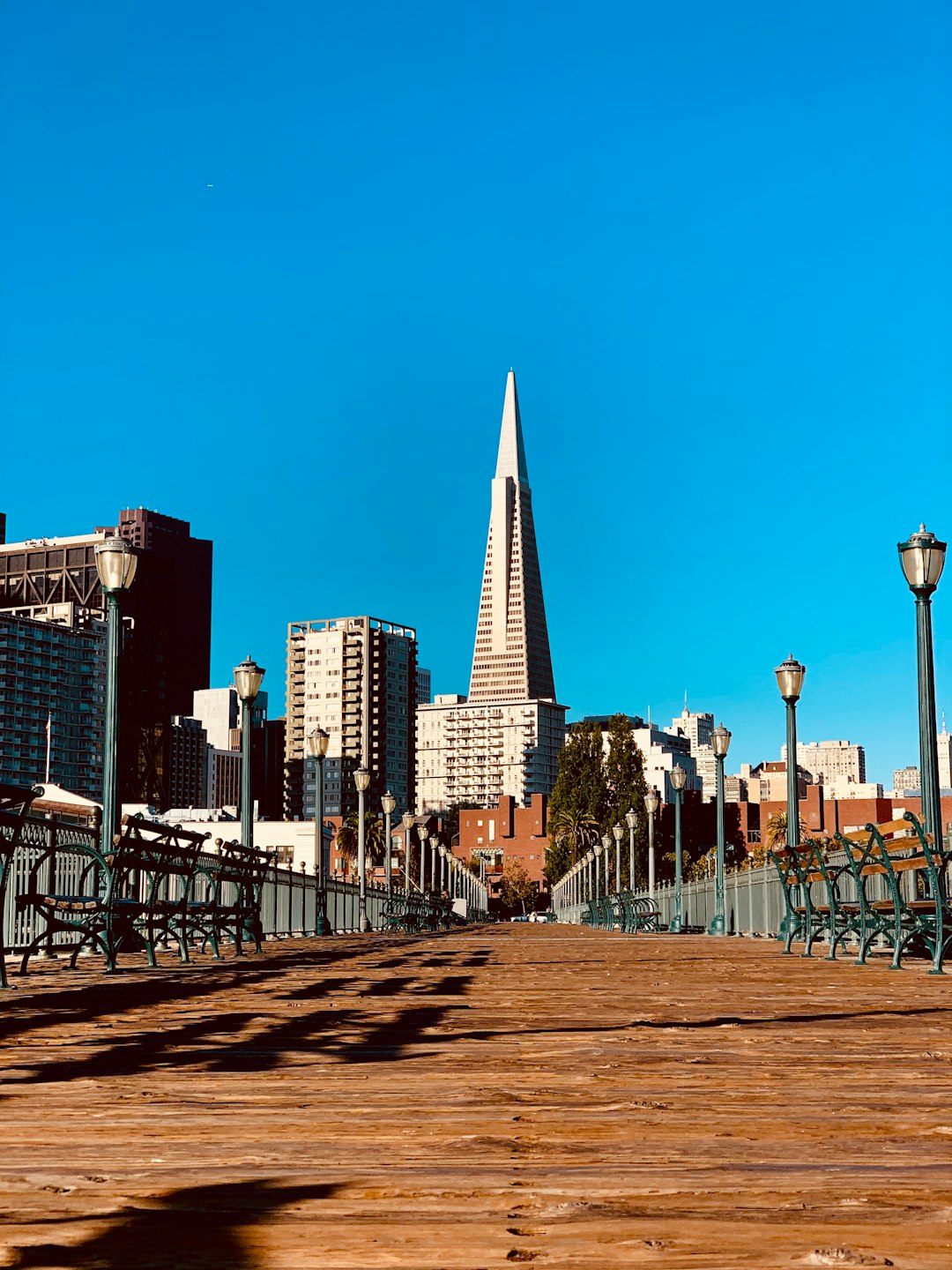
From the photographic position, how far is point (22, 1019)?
7.11 m

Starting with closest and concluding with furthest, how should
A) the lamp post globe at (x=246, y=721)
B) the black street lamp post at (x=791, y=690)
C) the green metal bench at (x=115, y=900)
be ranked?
the green metal bench at (x=115, y=900) < the lamp post globe at (x=246, y=721) < the black street lamp post at (x=791, y=690)

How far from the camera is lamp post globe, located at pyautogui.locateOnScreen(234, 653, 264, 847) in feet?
65.0

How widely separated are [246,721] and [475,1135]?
1629cm

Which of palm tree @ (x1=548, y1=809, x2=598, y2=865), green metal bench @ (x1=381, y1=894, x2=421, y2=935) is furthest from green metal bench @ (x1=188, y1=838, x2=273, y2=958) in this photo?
palm tree @ (x1=548, y1=809, x2=598, y2=865)

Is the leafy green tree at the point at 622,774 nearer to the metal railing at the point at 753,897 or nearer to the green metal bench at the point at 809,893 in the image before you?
the metal railing at the point at 753,897

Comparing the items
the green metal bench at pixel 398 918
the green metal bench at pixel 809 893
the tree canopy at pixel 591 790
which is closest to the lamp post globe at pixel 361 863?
the green metal bench at pixel 398 918

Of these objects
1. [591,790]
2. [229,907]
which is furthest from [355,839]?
[229,907]

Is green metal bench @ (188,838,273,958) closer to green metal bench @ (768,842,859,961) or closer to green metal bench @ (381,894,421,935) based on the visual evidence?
green metal bench @ (768,842,859,961)

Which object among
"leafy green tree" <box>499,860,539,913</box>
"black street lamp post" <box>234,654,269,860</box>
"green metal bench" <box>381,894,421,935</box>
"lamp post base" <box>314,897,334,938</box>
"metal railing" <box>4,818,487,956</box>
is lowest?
"leafy green tree" <box>499,860,539,913</box>

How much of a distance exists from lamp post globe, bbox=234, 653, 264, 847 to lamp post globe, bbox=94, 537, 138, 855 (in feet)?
17.6

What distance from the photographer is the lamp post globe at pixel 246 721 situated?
65.0 ft

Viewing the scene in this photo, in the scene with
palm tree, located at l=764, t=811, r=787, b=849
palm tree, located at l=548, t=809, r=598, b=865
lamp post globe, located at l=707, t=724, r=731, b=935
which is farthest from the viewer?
palm tree, located at l=764, t=811, r=787, b=849

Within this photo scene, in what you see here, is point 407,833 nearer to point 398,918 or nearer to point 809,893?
point 398,918

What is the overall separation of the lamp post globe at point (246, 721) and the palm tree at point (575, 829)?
90986 millimetres
